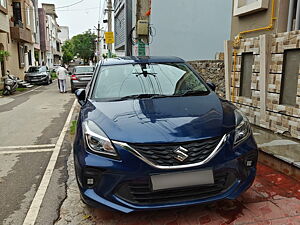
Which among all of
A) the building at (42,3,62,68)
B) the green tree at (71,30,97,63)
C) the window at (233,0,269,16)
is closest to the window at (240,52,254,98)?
the window at (233,0,269,16)

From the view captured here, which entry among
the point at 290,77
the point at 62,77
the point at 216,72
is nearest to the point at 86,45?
the point at 62,77

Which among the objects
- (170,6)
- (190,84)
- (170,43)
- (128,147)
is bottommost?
(128,147)

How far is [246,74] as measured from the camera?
18.1 ft

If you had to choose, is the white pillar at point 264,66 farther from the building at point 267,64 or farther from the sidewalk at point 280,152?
the sidewalk at point 280,152

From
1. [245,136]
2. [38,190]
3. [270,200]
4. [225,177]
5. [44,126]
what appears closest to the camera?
[225,177]

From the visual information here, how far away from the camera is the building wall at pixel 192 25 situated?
1065 cm

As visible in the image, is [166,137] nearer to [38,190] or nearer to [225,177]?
[225,177]

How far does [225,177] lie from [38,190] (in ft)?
7.60

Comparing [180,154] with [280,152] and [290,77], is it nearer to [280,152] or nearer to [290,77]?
[280,152]

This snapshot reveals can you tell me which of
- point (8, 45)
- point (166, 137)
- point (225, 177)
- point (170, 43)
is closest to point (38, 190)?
point (166, 137)

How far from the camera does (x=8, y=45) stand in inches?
720

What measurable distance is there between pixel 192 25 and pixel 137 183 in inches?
384

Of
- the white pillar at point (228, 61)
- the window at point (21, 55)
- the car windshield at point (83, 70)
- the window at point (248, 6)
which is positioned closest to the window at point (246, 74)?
the white pillar at point (228, 61)

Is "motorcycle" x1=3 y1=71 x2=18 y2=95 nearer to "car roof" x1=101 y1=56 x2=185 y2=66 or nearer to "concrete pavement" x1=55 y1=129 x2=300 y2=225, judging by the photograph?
"car roof" x1=101 y1=56 x2=185 y2=66
